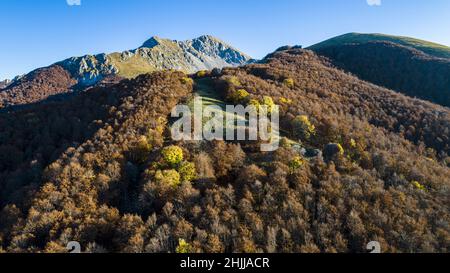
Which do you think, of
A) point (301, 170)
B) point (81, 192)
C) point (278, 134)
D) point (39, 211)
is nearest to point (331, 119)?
point (278, 134)

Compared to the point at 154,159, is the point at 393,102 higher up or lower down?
higher up

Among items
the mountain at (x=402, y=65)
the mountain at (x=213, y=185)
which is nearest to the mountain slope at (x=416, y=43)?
the mountain at (x=402, y=65)

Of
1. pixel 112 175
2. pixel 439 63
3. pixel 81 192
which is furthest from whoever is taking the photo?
pixel 439 63

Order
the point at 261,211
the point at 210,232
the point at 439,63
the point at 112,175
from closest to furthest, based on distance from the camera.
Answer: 1. the point at 210,232
2. the point at 261,211
3. the point at 112,175
4. the point at 439,63

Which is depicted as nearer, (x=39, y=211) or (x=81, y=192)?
(x=39, y=211)

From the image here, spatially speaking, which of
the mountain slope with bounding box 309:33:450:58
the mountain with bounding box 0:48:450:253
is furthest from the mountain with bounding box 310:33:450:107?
the mountain with bounding box 0:48:450:253

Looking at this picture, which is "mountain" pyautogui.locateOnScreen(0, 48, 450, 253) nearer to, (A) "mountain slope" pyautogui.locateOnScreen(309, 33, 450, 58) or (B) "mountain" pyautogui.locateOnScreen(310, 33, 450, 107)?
(B) "mountain" pyautogui.locateOnScreen(310, 33, 450, 107)
